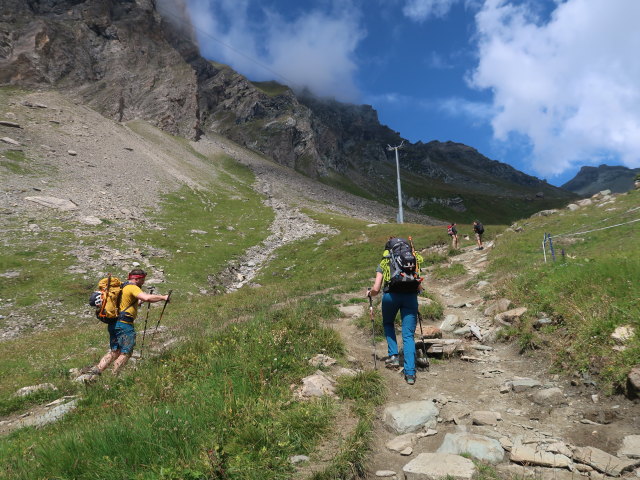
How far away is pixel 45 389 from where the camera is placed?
9766mm

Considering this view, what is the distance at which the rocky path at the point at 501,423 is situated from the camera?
465 centimetres

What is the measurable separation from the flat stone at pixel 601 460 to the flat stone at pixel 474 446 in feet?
3.17

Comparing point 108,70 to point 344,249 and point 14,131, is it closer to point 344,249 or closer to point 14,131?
point 14,131

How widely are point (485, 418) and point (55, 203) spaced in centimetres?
4954

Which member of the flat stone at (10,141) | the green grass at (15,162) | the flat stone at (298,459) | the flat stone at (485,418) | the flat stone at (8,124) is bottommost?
the flat stone at (485,418)

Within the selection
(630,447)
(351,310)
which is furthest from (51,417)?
(351,310)

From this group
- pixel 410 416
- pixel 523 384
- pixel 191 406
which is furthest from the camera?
pixel 523 384

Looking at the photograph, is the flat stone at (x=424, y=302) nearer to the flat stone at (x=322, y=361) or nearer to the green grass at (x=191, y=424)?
the flat stone at (x=322, y=361)

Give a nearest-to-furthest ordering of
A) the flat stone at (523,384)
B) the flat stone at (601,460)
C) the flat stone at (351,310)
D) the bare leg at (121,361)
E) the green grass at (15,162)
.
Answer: the flat stone at (601,460) → the flat stone at (523,384) → the bare leg at (121,361) → the flat stone at (351,310) → the green grass at (15,162)

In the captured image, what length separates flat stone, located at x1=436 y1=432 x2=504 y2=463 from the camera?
489 centimetres

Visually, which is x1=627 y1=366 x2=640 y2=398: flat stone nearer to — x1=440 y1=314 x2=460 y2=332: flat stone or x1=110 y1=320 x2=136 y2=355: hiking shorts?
x1=440 y1=314 x2=460 y2=332: flat stone

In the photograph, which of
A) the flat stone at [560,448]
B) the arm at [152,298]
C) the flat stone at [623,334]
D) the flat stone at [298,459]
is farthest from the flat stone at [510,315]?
the arm at [152,298]

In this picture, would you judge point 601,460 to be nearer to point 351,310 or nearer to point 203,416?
point 203,416

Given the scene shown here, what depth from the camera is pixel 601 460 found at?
15.0ft
